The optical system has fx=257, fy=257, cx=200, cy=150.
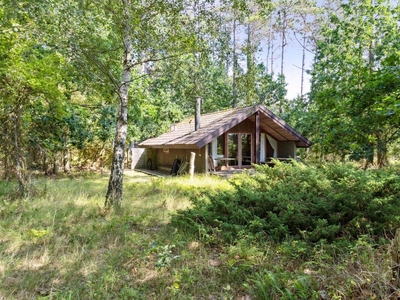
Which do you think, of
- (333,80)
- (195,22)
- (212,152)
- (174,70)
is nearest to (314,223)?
(174,70)

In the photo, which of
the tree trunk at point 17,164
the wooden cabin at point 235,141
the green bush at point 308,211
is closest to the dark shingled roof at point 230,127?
the wooden cabin at point 235,141

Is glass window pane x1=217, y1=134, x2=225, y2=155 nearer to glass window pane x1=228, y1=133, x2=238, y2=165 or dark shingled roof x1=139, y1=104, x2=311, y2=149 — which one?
glass window pane x1=228, y1=133, x2=238, y2=165

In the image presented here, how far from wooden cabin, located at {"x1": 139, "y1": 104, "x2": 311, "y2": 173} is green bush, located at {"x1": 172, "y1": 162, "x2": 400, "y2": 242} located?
276 inches

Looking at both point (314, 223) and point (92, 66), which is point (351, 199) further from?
point (92, 66)

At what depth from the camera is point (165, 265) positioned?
313 centimetres

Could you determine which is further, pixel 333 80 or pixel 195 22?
pixel 333 80

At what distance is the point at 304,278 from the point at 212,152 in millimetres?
11445

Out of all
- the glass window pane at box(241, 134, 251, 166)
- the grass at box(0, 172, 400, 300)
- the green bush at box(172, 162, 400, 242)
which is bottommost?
the grass at box(0, 172, 400, 300)

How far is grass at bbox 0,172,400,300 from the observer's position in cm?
261

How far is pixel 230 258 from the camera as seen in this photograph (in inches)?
133

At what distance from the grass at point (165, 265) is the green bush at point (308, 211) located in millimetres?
233

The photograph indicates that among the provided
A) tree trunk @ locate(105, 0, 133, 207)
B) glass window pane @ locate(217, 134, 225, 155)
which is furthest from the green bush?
glass window pane @ locate(217, 134, 225, 155)

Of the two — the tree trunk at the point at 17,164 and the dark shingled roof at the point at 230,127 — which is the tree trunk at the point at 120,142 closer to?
the tree trunk at the point at 17,164

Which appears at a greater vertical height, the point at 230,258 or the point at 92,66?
the point at 92,66
